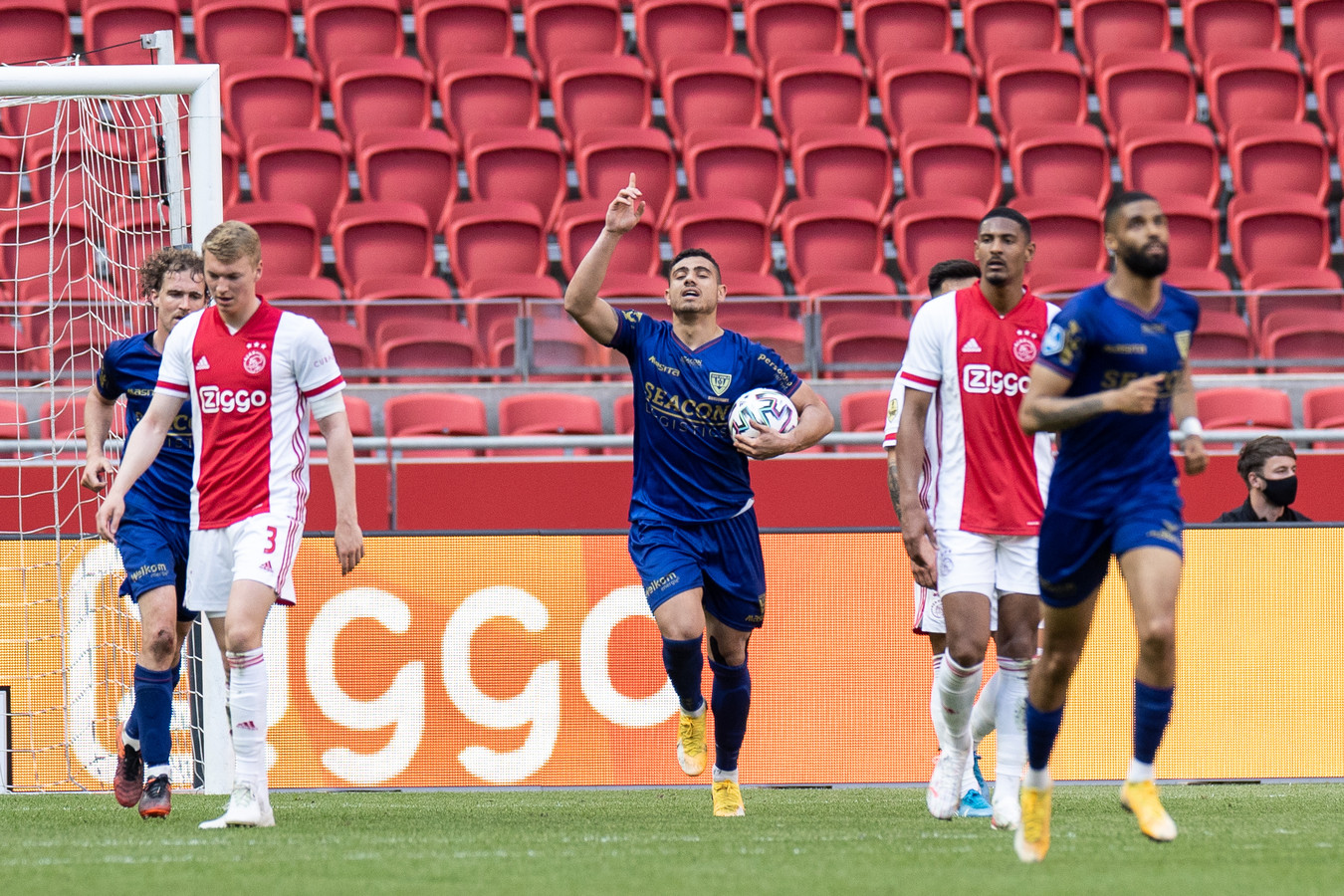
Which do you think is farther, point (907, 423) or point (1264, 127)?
point (1264, 127)

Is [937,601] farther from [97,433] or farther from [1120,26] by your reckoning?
[1120,26]

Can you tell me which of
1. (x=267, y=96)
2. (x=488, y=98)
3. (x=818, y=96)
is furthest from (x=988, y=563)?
(x=267, y=96)

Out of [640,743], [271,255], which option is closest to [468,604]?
[640,743]

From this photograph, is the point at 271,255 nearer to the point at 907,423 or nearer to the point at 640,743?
the point at 640,743

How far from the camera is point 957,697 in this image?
20.7 ft

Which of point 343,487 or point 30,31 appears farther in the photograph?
point 30,31

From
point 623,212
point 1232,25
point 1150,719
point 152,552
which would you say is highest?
point 1232,25

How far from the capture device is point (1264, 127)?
14.8 metres

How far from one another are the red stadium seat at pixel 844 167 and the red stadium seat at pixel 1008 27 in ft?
7.29

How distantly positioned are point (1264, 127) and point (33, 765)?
448 inches

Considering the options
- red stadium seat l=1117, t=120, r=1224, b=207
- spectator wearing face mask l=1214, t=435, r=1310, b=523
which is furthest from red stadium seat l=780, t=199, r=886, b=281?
spectator wearing face mask l=1214, t=435, r=1310, b=523

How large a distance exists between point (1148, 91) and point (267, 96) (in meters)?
7.92

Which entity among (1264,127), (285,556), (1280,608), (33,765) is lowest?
(33,765)

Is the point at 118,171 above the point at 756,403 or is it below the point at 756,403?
above
